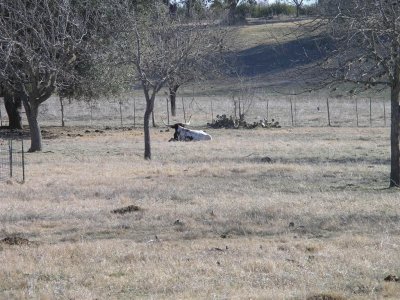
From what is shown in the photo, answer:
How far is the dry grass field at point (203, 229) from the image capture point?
8.30 meters

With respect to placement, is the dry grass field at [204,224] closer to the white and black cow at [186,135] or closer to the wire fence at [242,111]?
the white and black cow at [186,135]

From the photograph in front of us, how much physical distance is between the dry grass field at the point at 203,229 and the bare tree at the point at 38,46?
4810 mm

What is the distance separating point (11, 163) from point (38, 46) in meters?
12.3

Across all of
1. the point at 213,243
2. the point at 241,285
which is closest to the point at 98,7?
the point at 213,243

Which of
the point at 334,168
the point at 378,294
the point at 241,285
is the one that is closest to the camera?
the point at 378,294

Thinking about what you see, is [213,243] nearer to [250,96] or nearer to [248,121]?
[248,121]

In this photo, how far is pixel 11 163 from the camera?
66.4ft

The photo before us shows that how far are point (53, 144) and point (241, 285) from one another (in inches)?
1019

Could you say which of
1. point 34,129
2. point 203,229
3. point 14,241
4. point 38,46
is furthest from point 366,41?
point 38,46

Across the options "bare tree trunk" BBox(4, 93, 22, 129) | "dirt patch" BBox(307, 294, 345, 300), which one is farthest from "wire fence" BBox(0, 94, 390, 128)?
"dirt patch" BBox(307, 294, 345, 300)

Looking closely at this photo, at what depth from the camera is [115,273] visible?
8.95 m

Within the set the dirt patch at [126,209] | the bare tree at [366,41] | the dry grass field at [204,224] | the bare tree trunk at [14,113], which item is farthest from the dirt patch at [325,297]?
the bare tree trunk at [14,113]

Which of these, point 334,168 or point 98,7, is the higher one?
point 98,7

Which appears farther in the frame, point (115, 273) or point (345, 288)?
point (115, 273)
